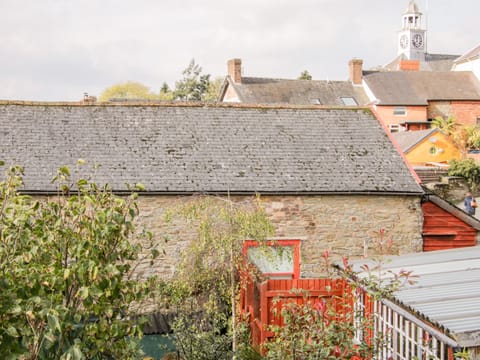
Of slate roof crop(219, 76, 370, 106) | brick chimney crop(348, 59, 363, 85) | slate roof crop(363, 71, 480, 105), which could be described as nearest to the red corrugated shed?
slate roof crop(219, 76, 370, 106)

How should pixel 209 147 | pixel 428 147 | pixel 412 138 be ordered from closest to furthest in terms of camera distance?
pixel 209 147, pixel 428 147, pixel 412 138

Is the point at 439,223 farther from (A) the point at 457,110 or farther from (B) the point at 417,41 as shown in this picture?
(B) the point at 417,41

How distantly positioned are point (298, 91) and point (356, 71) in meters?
5.80

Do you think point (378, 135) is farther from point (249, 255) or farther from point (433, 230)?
point (249, 255)

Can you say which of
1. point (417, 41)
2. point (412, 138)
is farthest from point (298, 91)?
point (417, 41)

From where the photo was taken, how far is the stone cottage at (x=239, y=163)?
16391 millimetres

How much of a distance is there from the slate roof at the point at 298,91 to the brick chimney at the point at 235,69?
401 millimetres

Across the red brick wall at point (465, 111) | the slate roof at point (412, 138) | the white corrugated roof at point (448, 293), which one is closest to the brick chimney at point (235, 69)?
the slate roof at point (412, 138)

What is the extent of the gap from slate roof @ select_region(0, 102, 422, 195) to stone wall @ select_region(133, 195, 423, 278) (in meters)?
0.32

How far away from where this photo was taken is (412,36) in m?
97.1

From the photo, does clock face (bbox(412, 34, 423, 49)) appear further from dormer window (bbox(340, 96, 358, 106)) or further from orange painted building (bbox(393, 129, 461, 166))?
orange painted building (bbox(393, 129, 461, 166))

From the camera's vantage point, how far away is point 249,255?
1573 cm

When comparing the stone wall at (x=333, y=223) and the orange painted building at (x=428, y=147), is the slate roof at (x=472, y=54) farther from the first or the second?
the stone wall at (x=333, y=223)

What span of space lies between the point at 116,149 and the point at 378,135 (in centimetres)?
791
